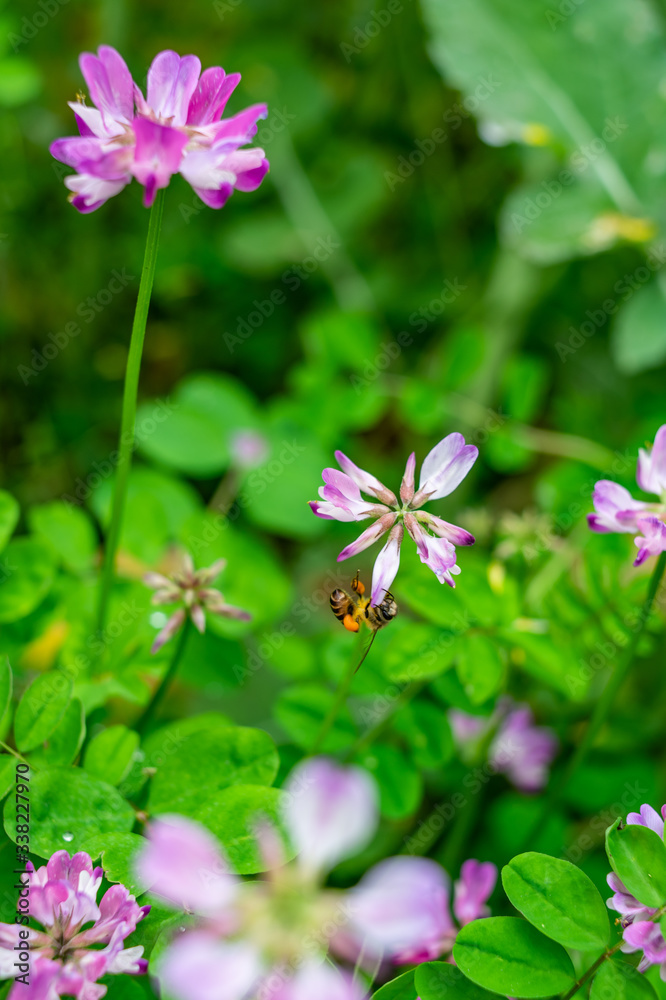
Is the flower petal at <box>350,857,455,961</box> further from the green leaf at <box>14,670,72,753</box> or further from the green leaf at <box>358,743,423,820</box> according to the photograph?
the green leaf at <box>358,743,423,820</box>

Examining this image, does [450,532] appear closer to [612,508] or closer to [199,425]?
[612,508]

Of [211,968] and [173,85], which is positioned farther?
[173,85]

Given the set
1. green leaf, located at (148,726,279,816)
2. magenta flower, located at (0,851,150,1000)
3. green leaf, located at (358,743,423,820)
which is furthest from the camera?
green leaf, located at (358,743,423,820)

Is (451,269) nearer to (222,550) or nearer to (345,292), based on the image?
(345,292)

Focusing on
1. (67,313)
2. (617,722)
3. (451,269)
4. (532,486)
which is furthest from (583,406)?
(67,313)

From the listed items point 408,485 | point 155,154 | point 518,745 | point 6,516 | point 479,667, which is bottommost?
point 518,745

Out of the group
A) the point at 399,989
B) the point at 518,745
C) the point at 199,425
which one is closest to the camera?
the point at 399,989

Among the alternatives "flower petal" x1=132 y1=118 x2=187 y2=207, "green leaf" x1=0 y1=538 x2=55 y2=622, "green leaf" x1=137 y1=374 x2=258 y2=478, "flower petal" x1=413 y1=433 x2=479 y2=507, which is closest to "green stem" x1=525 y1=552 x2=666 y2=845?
"flower petal" x1=413 y1=433 x2=479 y2=507

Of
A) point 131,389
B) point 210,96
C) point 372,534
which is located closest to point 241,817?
point 372,534
